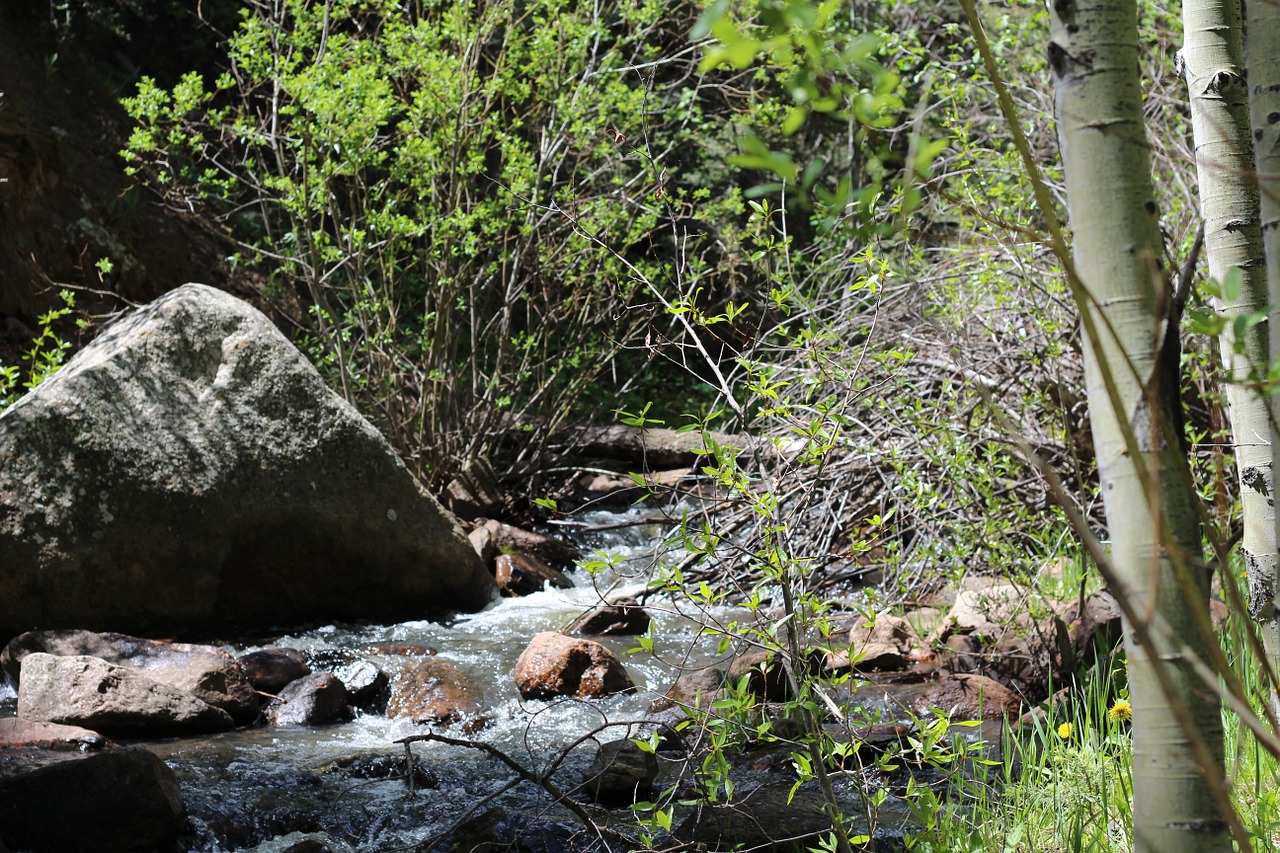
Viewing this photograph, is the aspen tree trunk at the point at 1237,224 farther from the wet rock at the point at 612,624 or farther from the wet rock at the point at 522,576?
the wet rock at the point at 522,576

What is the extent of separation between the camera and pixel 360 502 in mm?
5910

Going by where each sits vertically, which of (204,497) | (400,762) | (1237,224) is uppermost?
(1237,224)

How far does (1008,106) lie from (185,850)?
10.3 ft

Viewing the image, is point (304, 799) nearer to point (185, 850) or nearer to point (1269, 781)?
point (185, 850)

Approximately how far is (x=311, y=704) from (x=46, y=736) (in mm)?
1039

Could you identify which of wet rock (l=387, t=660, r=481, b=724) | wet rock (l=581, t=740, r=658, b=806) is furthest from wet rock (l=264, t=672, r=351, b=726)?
wet rock (l=581, t=740, r=658, b=806)

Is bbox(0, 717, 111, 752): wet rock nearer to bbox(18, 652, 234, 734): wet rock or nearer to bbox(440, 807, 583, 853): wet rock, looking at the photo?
bbox(18, 652, 234, 734): wet rock

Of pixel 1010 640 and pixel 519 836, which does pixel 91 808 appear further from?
pixel 1010 640

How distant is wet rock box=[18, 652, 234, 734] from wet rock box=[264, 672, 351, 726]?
0.25m

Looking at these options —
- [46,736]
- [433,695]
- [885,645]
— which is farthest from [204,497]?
[885,645]

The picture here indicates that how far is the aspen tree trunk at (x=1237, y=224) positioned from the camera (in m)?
2.01

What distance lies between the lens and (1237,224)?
202cm

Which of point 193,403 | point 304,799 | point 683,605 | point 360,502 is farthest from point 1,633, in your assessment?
point 683,605

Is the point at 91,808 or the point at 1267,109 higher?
the point at 1267,109
